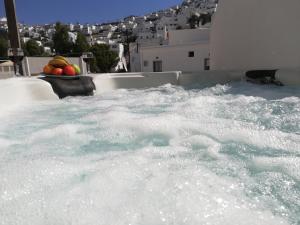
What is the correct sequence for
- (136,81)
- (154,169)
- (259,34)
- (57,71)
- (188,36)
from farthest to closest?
(188,36), (136,81), (259,34), (57,71), (154,169)

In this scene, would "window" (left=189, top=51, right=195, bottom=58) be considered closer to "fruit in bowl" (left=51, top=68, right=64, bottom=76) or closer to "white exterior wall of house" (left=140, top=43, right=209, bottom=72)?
"white exterior wall of house" (left=140, top=43, right=209, bottom=72)

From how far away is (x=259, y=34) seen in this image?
12.8 feet

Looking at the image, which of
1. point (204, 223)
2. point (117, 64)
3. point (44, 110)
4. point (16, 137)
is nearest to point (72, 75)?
point (44, 110)

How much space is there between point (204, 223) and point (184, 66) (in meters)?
12.7

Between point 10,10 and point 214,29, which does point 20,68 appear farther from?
point 214,29

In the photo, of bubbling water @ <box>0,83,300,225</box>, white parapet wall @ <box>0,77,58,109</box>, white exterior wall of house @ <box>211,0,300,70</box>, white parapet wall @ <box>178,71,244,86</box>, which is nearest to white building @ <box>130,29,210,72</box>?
white exterior wall of house @ <box>211,0,300,70</box>

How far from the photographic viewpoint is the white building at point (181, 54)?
42.4 ft

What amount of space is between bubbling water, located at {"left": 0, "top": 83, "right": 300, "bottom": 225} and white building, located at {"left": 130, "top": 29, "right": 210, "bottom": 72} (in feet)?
35.4

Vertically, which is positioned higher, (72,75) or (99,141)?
(72,75)

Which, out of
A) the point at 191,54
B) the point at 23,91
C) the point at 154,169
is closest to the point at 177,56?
the point at 191,54

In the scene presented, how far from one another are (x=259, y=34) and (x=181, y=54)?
9.58 m

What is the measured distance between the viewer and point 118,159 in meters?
1.29

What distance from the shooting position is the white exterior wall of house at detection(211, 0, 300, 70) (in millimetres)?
3362

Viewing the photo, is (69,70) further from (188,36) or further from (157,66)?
(188,36)
